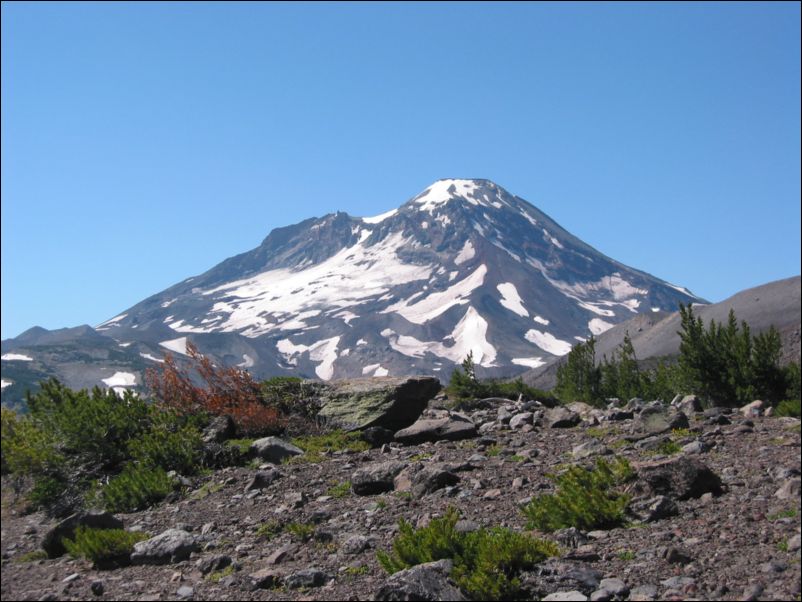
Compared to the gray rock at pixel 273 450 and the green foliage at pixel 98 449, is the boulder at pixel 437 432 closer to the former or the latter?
the gray rock at pixel 273 450

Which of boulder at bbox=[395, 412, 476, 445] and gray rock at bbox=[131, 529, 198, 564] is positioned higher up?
boulder at bbox=[395, 412, 476, 445]

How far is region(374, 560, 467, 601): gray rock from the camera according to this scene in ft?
20.9

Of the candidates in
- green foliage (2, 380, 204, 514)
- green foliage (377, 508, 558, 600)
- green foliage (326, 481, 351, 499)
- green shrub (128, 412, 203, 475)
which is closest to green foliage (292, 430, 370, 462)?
green shrub (128, 412, 203, 475)

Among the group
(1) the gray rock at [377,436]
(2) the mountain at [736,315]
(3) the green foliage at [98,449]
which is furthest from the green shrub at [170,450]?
(2) the mountain at [736,315]

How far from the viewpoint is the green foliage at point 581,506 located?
320 inches

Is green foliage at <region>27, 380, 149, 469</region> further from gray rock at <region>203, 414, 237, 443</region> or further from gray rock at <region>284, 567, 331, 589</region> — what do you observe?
gray rock at <region>284, 567, 331, 589</region>

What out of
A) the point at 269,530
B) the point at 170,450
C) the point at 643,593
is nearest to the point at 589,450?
the point at 269,530

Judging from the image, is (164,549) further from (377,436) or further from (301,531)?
(377,436)

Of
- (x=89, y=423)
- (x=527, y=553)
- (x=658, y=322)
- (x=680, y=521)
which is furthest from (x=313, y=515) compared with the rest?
(x=658, y=322)

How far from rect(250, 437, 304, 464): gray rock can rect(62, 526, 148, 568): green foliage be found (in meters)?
4.97

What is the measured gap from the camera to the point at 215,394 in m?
17.7

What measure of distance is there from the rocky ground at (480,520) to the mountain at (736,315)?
109 m

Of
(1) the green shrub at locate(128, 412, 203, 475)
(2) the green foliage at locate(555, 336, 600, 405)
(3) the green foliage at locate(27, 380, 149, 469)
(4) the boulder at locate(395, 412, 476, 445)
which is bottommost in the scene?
(2) the green foliage at locate(555, 336, 600, 405)

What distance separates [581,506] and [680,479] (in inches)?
54.4
